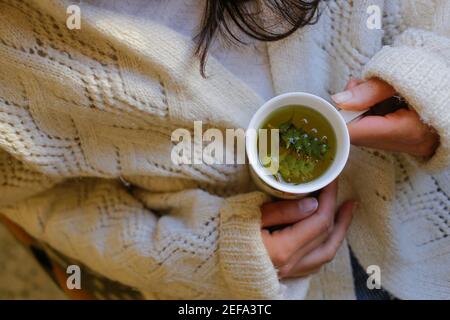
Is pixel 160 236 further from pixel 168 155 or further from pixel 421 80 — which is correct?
pixel 421 80

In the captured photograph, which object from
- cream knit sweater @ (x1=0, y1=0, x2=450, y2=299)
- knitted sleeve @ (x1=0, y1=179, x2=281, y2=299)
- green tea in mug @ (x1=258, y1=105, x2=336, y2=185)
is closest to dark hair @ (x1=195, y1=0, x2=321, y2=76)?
cream knit sweater @ (x1=0, y1=0, x2=450, y2=299)

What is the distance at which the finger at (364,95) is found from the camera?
652 millimetres

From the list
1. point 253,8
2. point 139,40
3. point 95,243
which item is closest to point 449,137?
point 253,8

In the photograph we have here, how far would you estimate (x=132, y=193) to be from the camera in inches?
33.5

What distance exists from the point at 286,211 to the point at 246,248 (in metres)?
0.08

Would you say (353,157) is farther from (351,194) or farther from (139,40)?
(139,40)

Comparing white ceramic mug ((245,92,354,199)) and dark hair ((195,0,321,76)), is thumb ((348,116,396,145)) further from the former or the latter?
dark hair ((195,0,321,76))

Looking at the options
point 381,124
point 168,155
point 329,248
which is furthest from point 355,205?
point 168,155

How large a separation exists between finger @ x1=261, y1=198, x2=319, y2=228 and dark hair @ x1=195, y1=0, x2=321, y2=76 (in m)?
0.22

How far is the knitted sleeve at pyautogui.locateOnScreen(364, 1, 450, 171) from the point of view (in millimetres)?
642

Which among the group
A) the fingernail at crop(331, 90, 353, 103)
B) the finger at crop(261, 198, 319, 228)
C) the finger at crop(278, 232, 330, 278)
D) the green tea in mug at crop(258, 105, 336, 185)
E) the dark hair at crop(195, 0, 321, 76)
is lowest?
the finger at crop(278, 232, 330, 278)

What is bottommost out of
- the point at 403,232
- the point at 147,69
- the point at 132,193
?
the point at 403,232

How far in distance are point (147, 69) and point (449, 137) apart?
0.41 m

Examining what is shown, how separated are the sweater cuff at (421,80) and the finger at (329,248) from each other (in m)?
0.20
